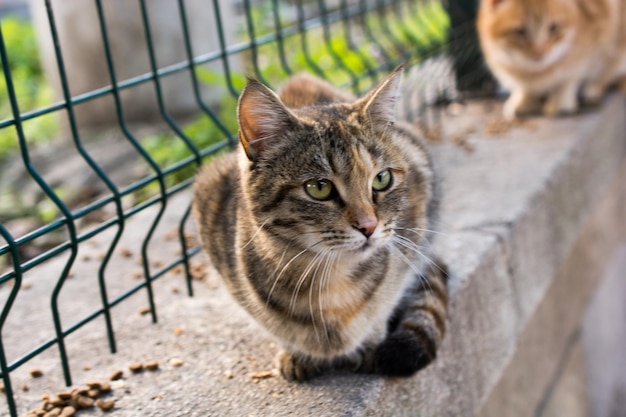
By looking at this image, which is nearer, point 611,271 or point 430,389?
point 430,389

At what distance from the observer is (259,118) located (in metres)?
1.89

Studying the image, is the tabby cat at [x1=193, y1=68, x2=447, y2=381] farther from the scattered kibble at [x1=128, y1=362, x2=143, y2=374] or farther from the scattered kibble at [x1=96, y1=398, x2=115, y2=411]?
the scattered kibble at [x1=96, y1=398, x2=115, y2=411]

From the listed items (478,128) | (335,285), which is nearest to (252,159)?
(335,285)

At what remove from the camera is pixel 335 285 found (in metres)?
2.02

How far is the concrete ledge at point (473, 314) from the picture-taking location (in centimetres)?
212

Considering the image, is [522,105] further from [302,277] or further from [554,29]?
[302,277]

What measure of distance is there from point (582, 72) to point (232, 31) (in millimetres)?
2857

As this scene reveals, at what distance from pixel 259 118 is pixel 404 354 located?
2.60ft

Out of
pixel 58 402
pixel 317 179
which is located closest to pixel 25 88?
pixel 58 402

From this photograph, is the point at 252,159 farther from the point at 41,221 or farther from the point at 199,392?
the point at 41,221

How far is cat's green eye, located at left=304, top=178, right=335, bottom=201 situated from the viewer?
1.88m

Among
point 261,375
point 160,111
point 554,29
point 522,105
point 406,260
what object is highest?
point 160,111

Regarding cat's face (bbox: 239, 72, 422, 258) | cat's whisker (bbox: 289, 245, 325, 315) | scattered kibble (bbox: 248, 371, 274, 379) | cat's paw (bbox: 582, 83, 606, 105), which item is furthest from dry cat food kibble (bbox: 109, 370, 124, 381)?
cat's paw (bbox: 582, 83, 606, 105)

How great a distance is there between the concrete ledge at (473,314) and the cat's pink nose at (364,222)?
19.2 inches
